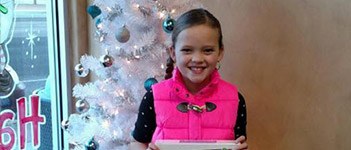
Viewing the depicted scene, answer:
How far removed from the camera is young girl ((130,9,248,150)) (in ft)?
4.35

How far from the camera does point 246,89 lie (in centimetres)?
188

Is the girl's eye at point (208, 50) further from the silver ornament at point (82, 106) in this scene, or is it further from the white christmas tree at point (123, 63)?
the silver ornament at point (82, 106)

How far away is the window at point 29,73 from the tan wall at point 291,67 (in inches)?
44.2

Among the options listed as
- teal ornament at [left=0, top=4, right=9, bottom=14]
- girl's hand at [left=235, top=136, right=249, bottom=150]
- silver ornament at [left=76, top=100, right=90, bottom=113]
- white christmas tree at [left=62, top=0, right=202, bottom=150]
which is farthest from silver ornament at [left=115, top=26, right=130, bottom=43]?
teal ornament at [left=0, top=4, right=9, bottom=14]

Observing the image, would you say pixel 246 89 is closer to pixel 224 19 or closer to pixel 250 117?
→ pixel 250 117

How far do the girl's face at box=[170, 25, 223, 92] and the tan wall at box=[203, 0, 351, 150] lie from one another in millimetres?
473

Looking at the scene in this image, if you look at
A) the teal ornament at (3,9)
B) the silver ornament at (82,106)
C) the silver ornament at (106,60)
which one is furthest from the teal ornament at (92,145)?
the teal ornament at (3,9)

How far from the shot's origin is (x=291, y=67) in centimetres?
170

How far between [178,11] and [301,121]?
681mm

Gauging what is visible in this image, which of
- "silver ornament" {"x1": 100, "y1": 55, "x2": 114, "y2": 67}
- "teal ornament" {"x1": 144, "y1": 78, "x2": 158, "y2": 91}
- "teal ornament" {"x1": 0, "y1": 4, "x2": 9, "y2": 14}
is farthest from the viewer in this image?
"teal ornament" {"x1": 0, "y1": 4, "x2": 9, "y2": 14}

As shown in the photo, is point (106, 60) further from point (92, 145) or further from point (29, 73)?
point (29, 73)

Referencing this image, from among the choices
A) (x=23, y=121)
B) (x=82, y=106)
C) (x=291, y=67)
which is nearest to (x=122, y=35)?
(x=82, y=106)

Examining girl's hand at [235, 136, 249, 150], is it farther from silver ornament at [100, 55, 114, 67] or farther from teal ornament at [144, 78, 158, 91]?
silver ornament at [100, 55, 114, 67]

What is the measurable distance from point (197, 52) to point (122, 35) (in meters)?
0.51
